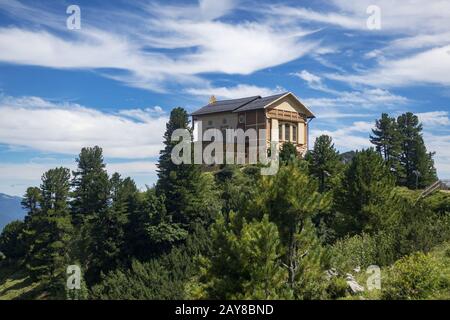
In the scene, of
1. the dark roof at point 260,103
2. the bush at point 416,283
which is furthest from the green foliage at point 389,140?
the bush at point 416,283

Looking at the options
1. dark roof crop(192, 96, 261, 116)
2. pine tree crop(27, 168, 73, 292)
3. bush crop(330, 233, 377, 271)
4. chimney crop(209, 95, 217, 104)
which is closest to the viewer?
bush crop(330, 233, 377, 271)

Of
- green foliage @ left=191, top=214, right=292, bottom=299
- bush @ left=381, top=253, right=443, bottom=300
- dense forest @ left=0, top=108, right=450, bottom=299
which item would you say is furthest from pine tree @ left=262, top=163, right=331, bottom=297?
bush @ left=381, top=253, right=443, bottom=300

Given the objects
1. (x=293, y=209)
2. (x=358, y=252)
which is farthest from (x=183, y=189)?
(x=293, y=209)

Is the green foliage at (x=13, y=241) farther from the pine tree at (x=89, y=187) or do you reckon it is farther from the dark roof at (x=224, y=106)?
the dark roof at (x=224, y=106)

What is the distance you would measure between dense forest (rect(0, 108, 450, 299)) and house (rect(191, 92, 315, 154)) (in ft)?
19.5

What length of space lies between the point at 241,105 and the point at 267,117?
18.7ft

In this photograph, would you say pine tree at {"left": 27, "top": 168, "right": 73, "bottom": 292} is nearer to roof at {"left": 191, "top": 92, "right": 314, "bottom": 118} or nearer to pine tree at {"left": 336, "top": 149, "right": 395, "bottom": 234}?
roof at {"left": 191, "top": 92, "right": 314, "bottom": 118}

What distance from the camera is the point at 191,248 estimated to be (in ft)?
118

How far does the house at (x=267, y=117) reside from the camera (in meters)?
49.8

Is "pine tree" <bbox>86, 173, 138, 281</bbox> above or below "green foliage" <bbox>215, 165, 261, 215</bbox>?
below

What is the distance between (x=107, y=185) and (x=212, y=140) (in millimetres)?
14139

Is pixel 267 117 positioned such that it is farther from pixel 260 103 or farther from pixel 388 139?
pixel 388 139

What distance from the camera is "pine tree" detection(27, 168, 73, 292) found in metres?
42.9

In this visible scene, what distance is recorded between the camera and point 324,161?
39000 millimetres
